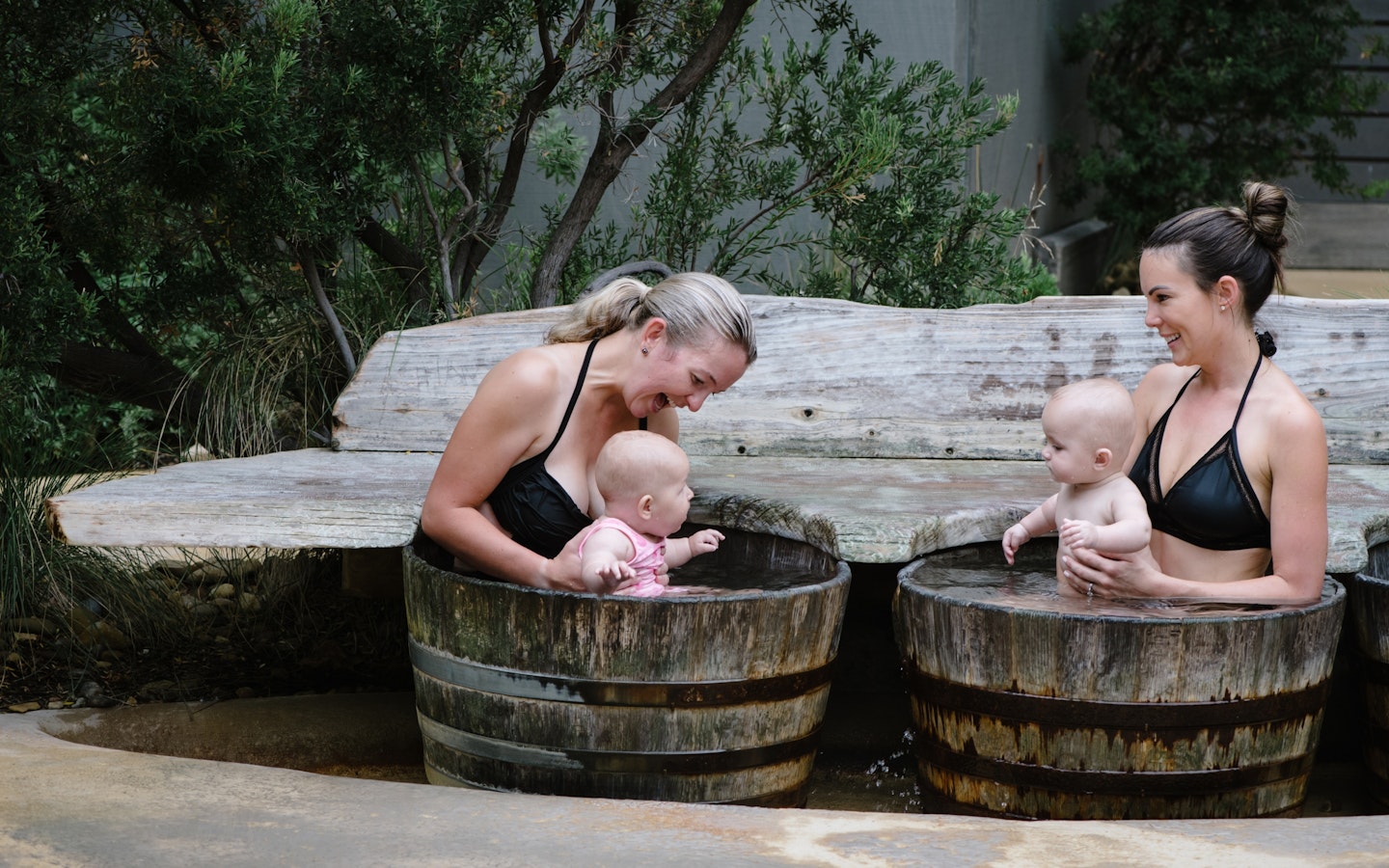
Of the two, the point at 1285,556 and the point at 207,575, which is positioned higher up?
the point at 1285,556

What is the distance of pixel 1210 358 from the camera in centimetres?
351

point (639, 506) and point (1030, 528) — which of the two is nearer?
point (639, 506)

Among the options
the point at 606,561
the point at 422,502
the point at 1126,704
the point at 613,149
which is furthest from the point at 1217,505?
the point at 613,149

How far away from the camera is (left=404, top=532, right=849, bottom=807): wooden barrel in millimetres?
2980

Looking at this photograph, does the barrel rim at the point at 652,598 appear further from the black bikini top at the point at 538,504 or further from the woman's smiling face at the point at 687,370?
the woman's smiling face at the point at 687,370

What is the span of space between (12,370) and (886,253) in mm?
3243

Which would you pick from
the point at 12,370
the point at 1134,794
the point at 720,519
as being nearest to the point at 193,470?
the point at 12,370

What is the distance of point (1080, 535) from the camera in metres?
3.23

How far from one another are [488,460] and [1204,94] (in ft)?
27.1

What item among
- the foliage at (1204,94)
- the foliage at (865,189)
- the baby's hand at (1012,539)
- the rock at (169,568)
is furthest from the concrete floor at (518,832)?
the foliage at (1204,94)

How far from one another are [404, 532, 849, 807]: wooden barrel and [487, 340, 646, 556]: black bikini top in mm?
339

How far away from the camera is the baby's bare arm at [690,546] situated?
334 centimetres

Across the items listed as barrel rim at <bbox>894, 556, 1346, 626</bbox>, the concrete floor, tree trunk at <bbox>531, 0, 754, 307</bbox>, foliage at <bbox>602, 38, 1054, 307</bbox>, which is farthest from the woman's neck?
tree trunk at <bbox>531, 0, 754, 307</bbox>

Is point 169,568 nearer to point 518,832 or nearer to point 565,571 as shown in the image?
point 565,571
